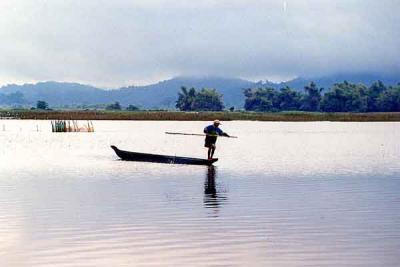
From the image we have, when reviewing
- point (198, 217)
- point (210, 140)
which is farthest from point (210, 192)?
point (210, 140)

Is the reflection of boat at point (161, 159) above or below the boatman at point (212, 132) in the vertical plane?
below

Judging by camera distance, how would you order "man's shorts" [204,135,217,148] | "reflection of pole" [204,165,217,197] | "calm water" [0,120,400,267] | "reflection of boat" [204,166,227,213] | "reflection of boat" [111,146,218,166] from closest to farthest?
"calm water" [0,120,400,267] → "reflection of boat" [204,166,227,213] → "reflection of pole" [204,165,217,197] → "man's shorts" [204,135,217,148] → "reflection of boat" [111,146,218,166]

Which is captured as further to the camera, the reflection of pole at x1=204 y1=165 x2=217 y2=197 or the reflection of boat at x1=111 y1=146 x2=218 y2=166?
the reflection of boat at x1=111 y1=146 x2=218 y2=166

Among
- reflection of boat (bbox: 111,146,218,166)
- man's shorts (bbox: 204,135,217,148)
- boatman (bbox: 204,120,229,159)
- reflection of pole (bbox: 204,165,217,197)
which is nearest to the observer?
reflection of pole (bbox: 204,165,217,197)

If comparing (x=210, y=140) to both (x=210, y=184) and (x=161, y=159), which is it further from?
(x=210, y=184)

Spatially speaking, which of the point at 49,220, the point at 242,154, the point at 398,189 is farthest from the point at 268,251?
the point at 242,154

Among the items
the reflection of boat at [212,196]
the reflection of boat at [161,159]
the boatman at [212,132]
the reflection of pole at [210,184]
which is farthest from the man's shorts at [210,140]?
the reflection of boat at [212,196]

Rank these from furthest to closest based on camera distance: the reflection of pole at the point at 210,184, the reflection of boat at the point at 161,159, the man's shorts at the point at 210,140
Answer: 1. the reflection of boat at the point at 161,159
2. the man's shorts at the point at 210,140
3. the reflection of pole at the point at 210,184

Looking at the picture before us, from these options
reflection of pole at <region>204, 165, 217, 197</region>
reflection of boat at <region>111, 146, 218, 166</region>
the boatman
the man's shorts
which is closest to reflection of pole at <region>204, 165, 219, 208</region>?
reflection of pole at <region>204, 165, 217, 197</region>

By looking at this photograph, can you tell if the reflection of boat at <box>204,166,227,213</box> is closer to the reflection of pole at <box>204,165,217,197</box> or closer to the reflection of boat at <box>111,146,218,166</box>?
the reflection of pole at <box>204,165,217,197</box>

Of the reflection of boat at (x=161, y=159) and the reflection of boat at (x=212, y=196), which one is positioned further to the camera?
the reflection of boat at (x=161, y=159)

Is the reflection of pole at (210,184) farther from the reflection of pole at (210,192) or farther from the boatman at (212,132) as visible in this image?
the boatman at (212,132)

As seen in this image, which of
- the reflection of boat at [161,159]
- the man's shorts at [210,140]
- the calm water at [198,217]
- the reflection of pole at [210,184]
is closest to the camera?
the calm water at [198,217]

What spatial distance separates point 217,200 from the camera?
2859cm
